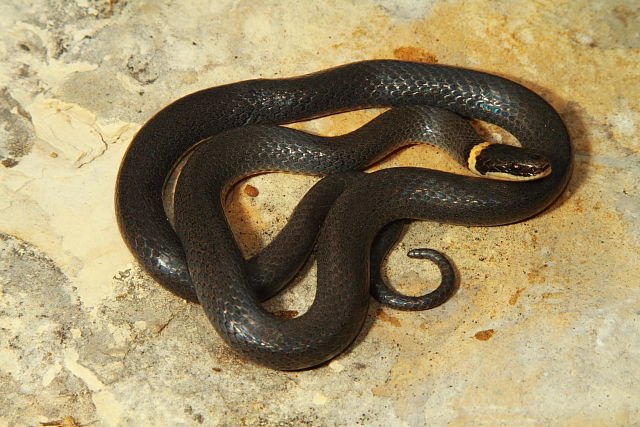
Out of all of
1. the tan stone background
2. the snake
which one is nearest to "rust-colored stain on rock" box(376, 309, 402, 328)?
the tan stone background

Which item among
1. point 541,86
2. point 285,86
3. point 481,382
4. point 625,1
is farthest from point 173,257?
point 625,1

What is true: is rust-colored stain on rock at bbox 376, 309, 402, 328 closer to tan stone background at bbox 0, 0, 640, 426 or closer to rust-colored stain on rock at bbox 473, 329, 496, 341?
tan stone background at bbox 0, 0, 640, 426

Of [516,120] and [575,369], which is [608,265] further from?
[516,120]

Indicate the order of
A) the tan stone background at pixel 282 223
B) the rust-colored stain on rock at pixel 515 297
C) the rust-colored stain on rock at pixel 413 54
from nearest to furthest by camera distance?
the tan stone background at pixel 282 223 < the rust-colored stain on rock at pixel 515 297 < the rust-colored stain on rock at pixel 413 54

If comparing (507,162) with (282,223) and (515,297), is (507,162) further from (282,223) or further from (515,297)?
(282,223)

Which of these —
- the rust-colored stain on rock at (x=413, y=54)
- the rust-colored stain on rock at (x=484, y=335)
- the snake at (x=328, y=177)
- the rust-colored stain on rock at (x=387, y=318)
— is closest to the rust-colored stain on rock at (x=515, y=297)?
the rust-colored stain on rock at (x=484, y=335)

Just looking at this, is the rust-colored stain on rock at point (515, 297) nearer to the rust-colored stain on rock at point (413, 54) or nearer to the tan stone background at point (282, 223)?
the tan stone background at point (282, 223)
